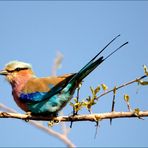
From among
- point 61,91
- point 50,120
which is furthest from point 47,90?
point 50,120

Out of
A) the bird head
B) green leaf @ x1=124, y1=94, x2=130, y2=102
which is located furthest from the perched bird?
green leaf @ x1=124, y1=94, x2=130, y2=102

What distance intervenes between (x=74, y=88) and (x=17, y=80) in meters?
1.26

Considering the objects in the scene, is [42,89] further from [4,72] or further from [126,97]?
[126,97]

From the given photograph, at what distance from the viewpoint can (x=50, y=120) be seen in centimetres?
403

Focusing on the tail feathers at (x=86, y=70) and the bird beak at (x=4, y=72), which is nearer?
the tail feathers at (x=86, y=70)

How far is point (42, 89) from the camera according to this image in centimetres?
472

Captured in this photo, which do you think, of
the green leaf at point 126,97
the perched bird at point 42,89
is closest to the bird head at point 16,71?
the perched bird at point 42,89

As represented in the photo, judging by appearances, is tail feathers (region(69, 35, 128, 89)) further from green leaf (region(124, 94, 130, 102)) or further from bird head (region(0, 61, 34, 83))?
bird head (region(0, 61, 34, 83))

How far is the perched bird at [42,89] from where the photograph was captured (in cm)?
428

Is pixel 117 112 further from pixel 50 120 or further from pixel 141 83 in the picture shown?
pixel 50 120

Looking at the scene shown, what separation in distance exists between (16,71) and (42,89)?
880 millimetres

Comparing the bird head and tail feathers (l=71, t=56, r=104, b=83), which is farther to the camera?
the bird head

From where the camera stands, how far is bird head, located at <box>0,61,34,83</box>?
528 centimetres

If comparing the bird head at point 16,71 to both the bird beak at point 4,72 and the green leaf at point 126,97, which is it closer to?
the bird beak at point 4,72
